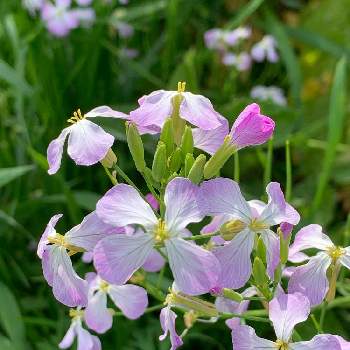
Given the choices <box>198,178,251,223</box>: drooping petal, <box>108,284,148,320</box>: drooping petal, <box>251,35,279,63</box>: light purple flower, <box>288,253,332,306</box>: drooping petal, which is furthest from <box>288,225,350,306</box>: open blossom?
<box>251,35,279,63</box>: light purple flower

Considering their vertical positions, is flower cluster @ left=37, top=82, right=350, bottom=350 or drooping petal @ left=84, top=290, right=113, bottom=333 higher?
flower cluster @ left=37, top=82, right=350, bottom=350

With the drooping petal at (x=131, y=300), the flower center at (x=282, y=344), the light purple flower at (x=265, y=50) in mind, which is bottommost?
the light purple flower at (x=265, y=50)

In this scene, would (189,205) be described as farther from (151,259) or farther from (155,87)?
(155,87)

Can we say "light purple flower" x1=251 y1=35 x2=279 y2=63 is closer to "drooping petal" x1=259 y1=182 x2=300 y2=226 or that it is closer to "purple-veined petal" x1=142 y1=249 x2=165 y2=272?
"purple-veined petal" x1=142 y1=249 x2=165 y2=272

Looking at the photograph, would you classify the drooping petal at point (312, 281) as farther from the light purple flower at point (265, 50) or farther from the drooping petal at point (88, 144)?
the light purple flower at point (265, 50)

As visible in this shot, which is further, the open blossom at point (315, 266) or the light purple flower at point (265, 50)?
the light purple flower at point (265, 50)

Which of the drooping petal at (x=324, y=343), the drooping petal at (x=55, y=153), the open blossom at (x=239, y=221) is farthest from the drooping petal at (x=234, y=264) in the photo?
the drooping petal at (x=55, y=153)
